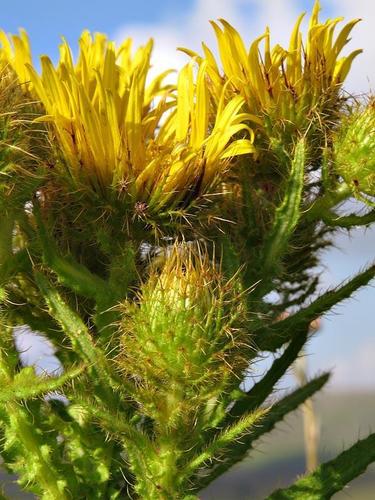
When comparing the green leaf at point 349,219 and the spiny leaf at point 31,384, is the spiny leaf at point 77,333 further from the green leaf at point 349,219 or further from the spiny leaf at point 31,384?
the green leaf at point 349,219

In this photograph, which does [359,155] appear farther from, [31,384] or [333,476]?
[31,384]

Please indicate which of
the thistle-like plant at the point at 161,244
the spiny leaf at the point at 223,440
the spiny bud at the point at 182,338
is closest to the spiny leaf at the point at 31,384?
the thistle-like plant at the point at 161,244

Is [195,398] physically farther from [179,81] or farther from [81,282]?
[179,81]

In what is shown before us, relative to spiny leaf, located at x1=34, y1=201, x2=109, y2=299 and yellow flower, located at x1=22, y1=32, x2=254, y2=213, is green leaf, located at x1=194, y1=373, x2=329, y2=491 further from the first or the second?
yellow flower, located at x1=22, y1=32, x2=254, y2=213

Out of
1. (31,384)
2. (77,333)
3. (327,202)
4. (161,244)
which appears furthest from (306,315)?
(31,384)

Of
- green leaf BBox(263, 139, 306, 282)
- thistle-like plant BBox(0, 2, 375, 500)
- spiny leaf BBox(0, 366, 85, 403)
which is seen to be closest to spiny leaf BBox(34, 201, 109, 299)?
thistle-like plant BBox(0, 2, 375, 500)
